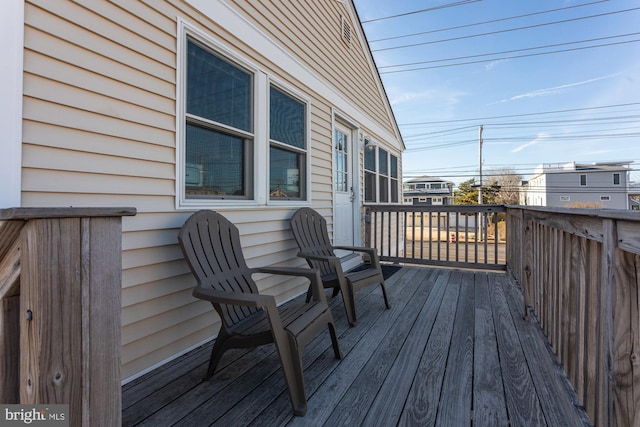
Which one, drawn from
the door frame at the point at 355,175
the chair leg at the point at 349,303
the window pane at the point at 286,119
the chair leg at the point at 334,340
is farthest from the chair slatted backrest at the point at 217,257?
the door frame at the point at 355,175

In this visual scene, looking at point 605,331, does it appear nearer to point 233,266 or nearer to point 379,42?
point 233,266

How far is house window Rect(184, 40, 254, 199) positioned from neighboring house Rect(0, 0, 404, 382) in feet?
0.04

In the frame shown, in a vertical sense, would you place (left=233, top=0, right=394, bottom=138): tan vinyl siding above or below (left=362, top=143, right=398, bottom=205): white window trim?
above

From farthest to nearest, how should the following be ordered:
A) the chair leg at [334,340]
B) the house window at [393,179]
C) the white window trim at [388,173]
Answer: the house window at [393,179]
the white window trim at [388,173]
the chair leg at [334,340]

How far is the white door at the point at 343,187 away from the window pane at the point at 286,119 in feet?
3.34

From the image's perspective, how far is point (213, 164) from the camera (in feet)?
8.24

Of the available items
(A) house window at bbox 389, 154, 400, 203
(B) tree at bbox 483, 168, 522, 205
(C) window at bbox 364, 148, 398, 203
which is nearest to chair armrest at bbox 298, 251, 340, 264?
(C) window at bbox 364, 148, 398, 203

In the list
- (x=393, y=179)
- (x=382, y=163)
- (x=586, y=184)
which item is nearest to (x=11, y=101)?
(x=382, y=163)

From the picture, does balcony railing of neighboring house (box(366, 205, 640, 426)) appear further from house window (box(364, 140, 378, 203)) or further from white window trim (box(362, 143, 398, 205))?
white window trim (box(362, 143, 398, 205))

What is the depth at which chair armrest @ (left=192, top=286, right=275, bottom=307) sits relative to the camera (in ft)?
5.08

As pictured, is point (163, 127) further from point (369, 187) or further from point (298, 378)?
point (369, 187)

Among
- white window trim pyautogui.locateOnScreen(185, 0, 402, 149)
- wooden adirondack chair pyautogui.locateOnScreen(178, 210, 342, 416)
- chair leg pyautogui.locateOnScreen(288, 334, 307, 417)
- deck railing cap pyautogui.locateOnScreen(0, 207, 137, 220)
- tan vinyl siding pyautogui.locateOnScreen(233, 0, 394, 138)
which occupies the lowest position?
chair leg pyautogui.locateOnScreen(288, 334, 307, 417)

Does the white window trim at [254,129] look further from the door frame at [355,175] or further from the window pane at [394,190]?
the window pane at [394,190]

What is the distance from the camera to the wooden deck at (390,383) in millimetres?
1515
